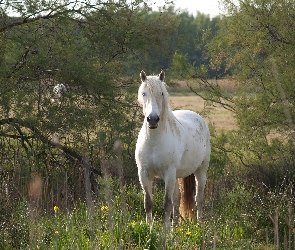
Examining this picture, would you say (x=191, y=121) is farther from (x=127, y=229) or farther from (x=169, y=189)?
(x=127, y=229)

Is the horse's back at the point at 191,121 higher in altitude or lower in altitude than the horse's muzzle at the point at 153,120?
lower

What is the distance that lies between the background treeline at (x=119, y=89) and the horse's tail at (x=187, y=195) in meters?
0.31

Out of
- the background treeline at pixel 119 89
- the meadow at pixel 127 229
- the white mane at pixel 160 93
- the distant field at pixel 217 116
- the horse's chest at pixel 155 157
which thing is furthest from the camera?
the distant field at pixel 217 116

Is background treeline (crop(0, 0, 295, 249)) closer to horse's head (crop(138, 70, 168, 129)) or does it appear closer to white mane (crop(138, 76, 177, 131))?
white mane (crop(138, 76, 177, 131))

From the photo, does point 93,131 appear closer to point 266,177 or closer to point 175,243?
point 266,177

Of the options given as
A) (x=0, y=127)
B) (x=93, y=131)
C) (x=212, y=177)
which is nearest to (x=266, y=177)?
(x=212, y=177)

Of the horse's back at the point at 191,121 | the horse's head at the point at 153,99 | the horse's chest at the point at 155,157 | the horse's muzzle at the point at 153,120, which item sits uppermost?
the horse's head at the point at 153,99

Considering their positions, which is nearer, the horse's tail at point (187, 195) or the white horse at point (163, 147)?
the white horse at point (163, 147)

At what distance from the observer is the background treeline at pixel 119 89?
855 centimetres

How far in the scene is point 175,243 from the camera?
5.22 m

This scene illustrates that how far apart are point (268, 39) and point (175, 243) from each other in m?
7.28

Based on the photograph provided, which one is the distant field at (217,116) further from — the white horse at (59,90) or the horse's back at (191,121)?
the horse's back at (191,121)

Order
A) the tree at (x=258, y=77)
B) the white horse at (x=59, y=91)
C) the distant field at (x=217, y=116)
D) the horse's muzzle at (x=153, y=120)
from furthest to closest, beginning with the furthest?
the distant field at (x=217, y=116) → the tree at (x=258, y=77) → the white horse at (x=59, y=91) → the horse's muzzle at (x=153, y=120)

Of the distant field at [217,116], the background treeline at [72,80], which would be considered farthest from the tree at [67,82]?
the distant field at [217,116]
